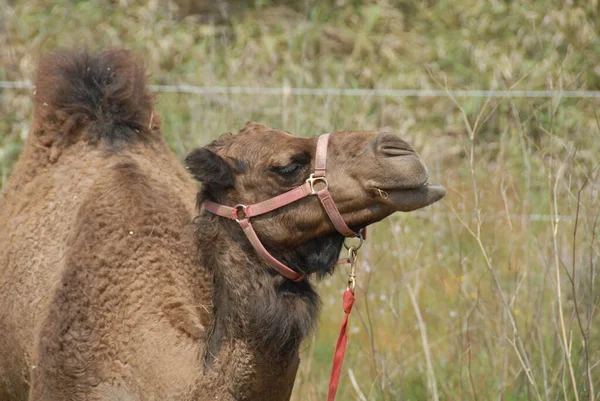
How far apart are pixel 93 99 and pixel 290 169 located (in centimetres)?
170

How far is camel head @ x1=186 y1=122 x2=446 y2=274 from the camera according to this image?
3.51m

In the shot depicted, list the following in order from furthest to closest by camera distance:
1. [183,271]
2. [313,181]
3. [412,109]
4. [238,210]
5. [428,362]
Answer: [412,109] → [428,362] → [183,271] → [238,210] → [313,181]

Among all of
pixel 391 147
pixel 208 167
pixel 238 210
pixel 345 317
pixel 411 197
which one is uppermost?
pixel 391 147

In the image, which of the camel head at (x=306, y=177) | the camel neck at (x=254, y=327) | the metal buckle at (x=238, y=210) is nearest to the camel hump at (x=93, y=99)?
the camel head at (x=306, y=177)

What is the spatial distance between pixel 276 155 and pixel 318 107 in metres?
4.26

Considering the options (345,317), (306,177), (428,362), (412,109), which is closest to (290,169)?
(306,177)

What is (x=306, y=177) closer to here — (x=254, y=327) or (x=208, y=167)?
(x=208, y=167)

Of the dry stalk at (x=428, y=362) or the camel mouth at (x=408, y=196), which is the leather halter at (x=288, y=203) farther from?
the dry stalk at (x=428, y=362)

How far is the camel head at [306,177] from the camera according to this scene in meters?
3.51

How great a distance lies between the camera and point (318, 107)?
7.89 meters

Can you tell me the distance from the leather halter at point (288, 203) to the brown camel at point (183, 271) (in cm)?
3

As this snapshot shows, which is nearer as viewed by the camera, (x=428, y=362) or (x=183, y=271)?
(x=183, y=271)

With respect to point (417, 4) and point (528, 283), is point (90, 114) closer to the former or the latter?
point (528, 283)

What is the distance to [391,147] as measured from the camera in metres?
3.54
